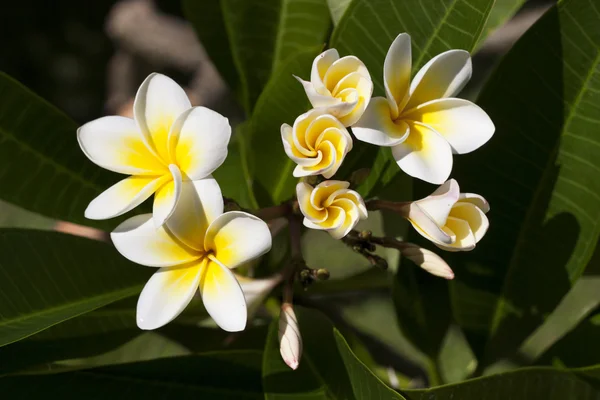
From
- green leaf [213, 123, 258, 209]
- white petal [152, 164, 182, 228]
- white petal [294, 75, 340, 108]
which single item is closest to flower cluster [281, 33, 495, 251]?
→ white petal [294, 75, 340, 108]

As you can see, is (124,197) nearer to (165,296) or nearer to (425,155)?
(165,296)

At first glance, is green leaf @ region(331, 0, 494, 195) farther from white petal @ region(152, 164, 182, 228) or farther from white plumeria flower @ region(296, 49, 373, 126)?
white petal @ region(152, 164, 182, 228)

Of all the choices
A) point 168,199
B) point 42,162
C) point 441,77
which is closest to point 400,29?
point 441,77

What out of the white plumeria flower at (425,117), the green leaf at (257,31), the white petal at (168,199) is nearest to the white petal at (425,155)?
the white plumeria flower at (425,117)

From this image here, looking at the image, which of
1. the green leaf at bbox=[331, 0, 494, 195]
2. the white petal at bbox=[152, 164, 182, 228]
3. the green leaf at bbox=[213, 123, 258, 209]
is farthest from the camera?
the green leaf at bbox=[213, 123, 258, 209]

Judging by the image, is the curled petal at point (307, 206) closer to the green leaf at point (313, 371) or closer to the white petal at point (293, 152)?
the white petal at point (293, 152)

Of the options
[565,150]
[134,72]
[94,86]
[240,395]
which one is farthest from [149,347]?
[94,86]
